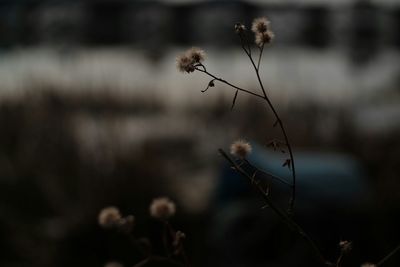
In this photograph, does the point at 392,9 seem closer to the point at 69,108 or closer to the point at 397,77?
the point at 397,77

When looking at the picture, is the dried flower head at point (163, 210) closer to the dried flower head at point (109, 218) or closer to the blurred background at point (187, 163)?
the dried flower head at point (109, 218)

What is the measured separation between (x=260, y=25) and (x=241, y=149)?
0.66ft

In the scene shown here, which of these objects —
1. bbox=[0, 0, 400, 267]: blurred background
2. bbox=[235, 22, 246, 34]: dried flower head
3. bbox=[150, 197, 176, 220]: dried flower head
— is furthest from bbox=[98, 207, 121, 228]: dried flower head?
bbox=[0, 0, 400, 267]: blurred background

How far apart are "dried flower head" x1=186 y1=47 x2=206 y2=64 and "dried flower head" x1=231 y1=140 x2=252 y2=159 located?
5.1 inches

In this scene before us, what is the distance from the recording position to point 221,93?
10.0 meters

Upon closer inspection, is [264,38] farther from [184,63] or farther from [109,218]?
[109,218]

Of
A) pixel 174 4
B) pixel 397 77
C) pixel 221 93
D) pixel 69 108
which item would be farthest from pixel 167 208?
pixel 174 4

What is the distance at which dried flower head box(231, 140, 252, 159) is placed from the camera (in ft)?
3.45

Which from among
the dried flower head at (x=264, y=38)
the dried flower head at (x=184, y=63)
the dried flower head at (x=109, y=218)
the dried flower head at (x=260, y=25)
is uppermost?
the dried flower head at (x=260, y=25)

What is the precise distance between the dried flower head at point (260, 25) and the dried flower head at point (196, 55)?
0.31 feet

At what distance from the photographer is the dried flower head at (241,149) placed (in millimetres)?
1053

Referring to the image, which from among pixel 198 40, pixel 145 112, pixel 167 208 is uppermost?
pixel 167 208

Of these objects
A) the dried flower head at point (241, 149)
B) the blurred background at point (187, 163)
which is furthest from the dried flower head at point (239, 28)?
the blurred background at point (187, 163)

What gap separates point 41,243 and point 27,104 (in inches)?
93.5
